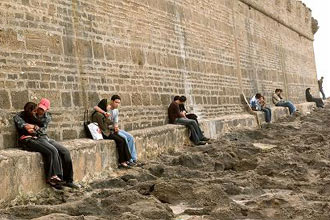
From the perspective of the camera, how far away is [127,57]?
9.26m

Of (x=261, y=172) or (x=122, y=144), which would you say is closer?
(x=261, y=172)

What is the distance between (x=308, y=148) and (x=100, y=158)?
4347mm

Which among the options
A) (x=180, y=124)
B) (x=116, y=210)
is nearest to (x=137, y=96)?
(x=180, y=124)

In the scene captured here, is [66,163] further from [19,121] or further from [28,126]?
[19,121]

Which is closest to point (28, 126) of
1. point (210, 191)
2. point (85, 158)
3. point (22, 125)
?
point (22, 125)

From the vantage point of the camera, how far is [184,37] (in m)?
12.1

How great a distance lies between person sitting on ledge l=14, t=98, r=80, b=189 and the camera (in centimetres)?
599

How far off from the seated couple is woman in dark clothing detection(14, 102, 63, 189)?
63.6 inches

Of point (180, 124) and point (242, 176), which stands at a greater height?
point (180, 124)

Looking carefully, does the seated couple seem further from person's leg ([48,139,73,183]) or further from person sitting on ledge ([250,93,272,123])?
person sitting on ledge ([250,93,272,123])

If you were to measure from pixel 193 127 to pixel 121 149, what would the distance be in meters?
3.19

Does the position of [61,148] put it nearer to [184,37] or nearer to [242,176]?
[242,176]

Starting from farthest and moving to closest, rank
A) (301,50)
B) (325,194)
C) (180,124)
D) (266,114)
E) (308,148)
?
(301,50), (266,114), (180,124), (308,148), (325,194)

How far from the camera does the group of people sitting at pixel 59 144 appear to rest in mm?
6012
